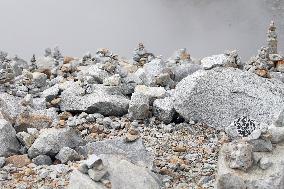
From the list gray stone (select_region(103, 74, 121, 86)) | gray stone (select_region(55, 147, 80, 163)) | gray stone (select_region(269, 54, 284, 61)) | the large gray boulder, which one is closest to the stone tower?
gray stone (select_region(269, 54, 284, 61))

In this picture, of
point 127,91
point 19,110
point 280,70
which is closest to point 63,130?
point 19,110

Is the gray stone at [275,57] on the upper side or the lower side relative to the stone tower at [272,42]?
lower

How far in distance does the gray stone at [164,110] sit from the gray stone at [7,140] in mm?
4429

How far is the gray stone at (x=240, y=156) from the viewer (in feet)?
34.6

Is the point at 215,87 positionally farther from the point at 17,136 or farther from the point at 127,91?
the point at 17,136

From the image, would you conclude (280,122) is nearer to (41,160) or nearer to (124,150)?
(124,150)

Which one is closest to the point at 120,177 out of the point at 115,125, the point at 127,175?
the point at 127,175

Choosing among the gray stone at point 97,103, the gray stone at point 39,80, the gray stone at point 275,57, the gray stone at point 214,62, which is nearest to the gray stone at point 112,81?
the gray stone at point 97,103

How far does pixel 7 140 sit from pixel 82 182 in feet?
13.2

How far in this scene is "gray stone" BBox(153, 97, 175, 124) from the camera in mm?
15711

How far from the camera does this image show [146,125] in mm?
15586

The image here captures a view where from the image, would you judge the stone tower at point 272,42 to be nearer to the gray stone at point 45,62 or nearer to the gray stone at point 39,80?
the gray stone at point 39,80

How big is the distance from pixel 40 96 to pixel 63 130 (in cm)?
469

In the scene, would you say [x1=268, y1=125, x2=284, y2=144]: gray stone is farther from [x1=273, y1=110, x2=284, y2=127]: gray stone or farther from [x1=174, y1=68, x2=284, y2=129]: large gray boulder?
[x1=174, y1=68, x2=284, y2=129]: large gray boulder
